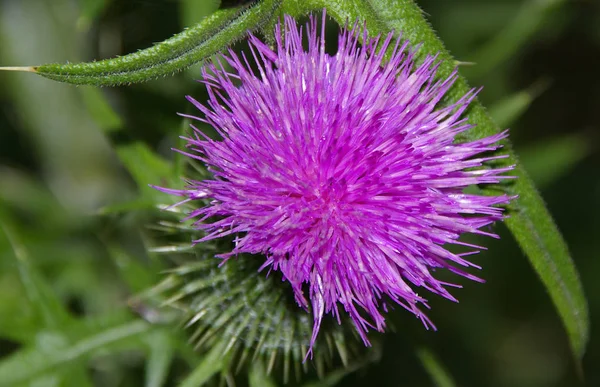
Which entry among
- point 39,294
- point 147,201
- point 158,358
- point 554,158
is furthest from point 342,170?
point 554,158

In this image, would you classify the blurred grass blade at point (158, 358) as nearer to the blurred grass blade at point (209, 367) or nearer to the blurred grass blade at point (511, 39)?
the blurred grass blade at point (209, 367)

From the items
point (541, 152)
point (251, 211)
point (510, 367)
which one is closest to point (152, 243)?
point (251, 211)

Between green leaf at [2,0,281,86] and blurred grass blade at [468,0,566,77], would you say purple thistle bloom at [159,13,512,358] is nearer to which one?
green leaf at [2,0,281,86]

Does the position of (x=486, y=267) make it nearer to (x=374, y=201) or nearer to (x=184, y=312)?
(x=184, y=312)

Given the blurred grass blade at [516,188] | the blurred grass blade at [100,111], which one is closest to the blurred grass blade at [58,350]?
the blurred grass blade at [100,111]

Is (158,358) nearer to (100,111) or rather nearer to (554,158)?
(100,111)

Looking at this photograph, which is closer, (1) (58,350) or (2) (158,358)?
(2) (158,358)

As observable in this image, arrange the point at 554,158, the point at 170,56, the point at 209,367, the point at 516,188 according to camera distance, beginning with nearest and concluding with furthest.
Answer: the point at 170,56 < the point at 516,188 < the point at 209,367 < the point at 554,158
